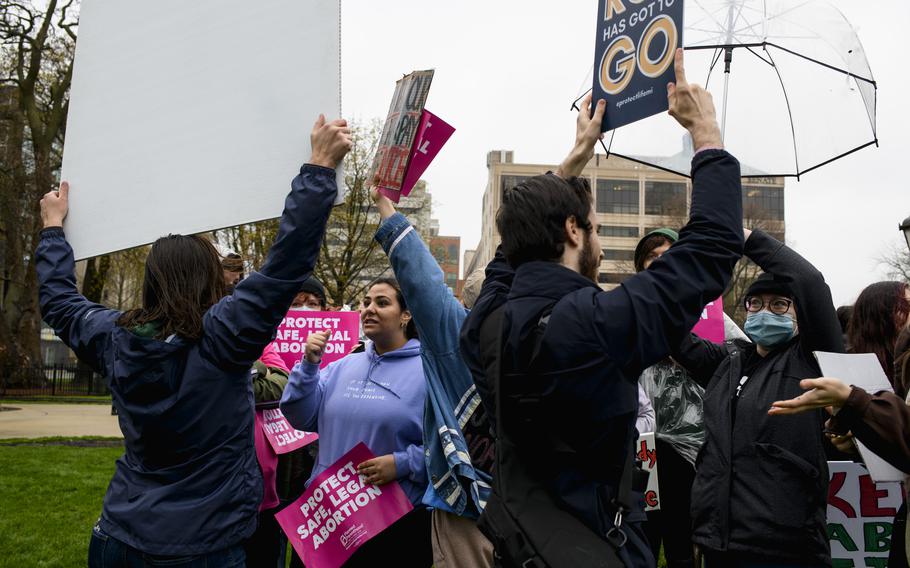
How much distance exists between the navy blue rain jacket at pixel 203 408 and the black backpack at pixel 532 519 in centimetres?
72

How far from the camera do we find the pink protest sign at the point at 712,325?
4777 mm

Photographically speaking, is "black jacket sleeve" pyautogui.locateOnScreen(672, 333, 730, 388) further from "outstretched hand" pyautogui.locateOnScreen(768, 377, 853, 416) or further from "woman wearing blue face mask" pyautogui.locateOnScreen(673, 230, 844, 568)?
"outstretched hand" pyautogui.locateOnScreen(768, 377, 853, 416)

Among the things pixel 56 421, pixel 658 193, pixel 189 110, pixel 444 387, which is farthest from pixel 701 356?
pixel 658 193

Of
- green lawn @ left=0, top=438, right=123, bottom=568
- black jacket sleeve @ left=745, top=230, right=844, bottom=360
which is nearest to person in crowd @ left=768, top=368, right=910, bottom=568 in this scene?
black jacket sleeve @ left=745, top=230, right=844, bottom=360

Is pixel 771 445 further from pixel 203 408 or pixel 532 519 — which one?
pixel 203 408

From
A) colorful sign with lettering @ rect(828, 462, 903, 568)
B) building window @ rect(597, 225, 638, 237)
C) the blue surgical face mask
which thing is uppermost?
building window @ rect(597, 225, 638, 237)

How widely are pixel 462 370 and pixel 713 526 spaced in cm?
134

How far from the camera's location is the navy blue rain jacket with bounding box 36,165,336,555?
2.28 metres

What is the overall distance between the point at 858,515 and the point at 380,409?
2534 mm

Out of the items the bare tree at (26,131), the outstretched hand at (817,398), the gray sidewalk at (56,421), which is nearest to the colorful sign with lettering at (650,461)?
the outstretched hand at (817,398)

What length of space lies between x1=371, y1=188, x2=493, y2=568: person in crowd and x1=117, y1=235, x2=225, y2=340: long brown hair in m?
0.65

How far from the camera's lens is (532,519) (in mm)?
1832

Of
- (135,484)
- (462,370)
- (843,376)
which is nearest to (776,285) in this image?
(843,376)

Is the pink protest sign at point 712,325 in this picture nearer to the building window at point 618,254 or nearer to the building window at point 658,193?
the building window at point 658,193
